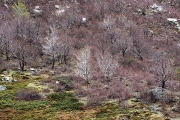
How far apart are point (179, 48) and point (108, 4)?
30.3 metres

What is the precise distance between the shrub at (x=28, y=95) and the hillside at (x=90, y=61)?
17 cm

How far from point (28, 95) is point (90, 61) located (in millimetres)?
19157

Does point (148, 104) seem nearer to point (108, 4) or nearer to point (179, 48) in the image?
point (179, 48)

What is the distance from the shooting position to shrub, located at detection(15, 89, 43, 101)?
52.5 meters

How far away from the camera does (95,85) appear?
58.1 meters

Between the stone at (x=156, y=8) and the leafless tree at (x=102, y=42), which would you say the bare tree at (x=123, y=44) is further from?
the stone at (x=156, y=8)

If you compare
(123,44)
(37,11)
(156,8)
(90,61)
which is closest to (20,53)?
(90,61)

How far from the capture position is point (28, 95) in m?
52.7

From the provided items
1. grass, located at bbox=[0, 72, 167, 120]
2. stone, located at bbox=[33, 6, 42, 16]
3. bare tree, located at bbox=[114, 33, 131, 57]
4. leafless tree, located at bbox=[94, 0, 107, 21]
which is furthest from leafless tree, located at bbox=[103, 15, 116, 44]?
grass, located at bbox=[0, 72, 167, 120]

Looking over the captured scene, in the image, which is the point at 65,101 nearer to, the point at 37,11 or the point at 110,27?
the point at 110,27

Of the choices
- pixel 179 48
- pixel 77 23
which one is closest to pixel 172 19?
pixel 179 48

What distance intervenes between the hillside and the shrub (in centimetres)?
17

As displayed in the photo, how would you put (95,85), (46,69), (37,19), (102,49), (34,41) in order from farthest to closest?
1. (37,19)
2. (34,41)
3. (102,49)
4. (46,69)
5. (95,85)

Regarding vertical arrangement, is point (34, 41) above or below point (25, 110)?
above
